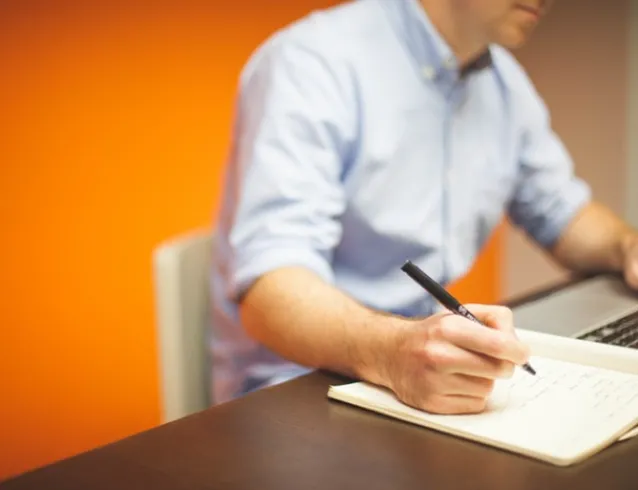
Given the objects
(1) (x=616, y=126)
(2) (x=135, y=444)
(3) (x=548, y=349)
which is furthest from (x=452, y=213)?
(1) (x=616, y=126)

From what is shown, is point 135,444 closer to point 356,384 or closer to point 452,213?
point 356,384

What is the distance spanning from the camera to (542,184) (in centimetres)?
151

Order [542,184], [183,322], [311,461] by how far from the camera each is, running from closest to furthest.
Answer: [311,461]
[183,322]
[542,184]

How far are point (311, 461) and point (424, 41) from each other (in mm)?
810

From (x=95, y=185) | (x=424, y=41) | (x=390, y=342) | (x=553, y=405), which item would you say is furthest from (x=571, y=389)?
(x=95, y=185)

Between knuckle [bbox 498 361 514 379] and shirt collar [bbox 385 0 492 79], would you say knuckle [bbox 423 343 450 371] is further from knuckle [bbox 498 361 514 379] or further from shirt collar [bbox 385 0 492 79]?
shirt collar [bbox 385 0 492 79]

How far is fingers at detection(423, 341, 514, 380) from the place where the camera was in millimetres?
703

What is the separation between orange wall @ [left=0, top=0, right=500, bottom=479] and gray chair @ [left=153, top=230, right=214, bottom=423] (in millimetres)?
638

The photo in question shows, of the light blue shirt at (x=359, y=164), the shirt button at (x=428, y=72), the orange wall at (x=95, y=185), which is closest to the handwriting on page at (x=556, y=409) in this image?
the light blue shirt at (x=359, y=164)

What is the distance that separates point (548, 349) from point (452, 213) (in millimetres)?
511

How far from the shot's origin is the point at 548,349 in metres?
0.85

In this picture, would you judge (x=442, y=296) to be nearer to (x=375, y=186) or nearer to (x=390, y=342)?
(x=390, y=342)

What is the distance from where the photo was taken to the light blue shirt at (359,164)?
41.6 inches

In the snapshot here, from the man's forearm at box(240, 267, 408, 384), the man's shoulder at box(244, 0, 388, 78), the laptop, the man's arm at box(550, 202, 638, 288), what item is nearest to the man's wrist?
the man's forearm at box(240, 267, 408, 384)
